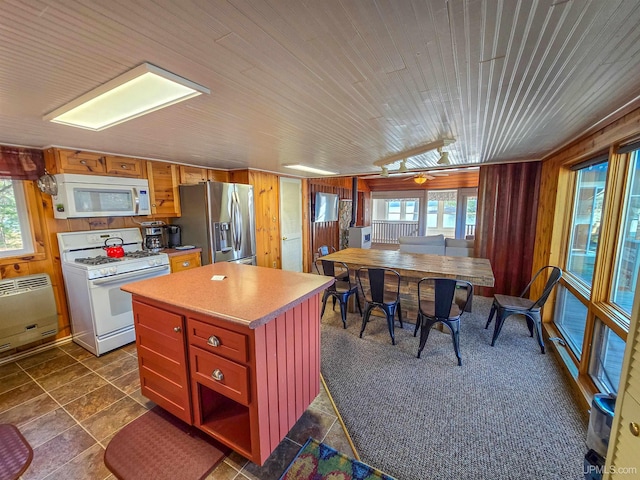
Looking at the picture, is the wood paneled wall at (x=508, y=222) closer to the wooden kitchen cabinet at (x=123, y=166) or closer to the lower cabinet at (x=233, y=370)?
the lower cabinet at (x=233, y=370)

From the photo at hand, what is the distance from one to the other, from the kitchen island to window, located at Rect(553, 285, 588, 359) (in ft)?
Answer: 8.40

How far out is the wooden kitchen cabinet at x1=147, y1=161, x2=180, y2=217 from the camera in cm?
343

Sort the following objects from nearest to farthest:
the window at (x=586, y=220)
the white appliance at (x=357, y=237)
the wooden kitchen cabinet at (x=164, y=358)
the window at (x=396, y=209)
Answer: the wooden kitchen cabinet at (x=164, y=358), the window at (x=586, y=220), the white appliance at (x=357, y=237), the window at (x=396, y=209)

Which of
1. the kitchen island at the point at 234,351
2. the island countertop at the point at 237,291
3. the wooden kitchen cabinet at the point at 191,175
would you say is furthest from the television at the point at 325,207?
the kitchen island at the point at 234,351

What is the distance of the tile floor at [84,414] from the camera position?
59.8 inches

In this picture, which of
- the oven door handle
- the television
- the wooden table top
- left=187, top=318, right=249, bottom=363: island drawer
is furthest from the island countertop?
the television

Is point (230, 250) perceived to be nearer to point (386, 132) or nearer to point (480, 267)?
point (386, 132)

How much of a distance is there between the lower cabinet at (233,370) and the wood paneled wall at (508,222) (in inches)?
145

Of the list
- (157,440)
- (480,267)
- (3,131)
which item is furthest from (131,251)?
(480,267)

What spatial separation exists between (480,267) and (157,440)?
3311 mm

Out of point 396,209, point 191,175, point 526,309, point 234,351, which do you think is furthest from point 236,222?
point 396,209

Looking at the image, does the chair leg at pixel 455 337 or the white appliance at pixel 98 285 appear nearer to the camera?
the chair leg at pixel 455 337

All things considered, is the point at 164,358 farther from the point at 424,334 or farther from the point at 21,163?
the point at 21,163

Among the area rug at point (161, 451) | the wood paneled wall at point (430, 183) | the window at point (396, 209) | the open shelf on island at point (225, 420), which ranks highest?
the wood paneled wall at point (430, 183)
